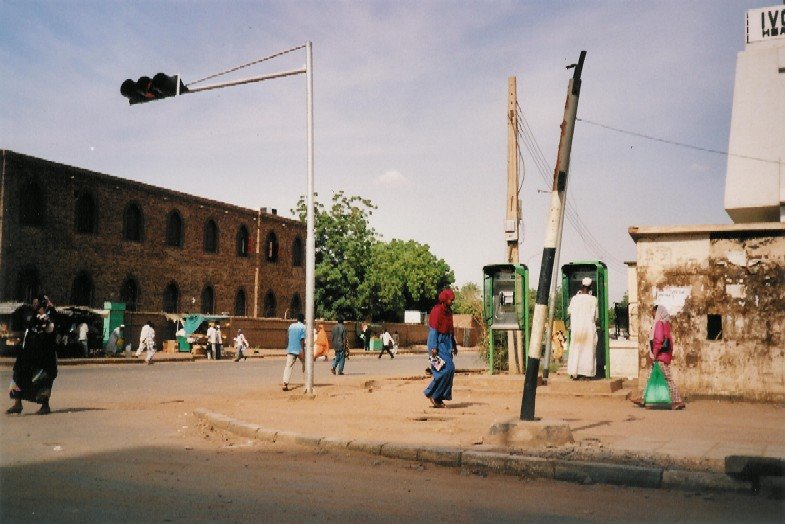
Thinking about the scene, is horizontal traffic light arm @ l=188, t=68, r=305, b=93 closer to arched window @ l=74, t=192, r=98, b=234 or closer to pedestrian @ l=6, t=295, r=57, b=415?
pedestrian @ l=6, t=295, r=57, b=415

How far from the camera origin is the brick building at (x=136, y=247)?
36.8 m

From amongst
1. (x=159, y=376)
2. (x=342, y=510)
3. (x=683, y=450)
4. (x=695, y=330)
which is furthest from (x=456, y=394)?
(x=159, y=376)

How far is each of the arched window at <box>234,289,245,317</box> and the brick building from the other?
0.07 m

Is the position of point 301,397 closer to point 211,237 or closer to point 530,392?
point 530,392

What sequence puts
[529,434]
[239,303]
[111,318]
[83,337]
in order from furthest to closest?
[239,303] < [111,318] < [83,337] < [529,434]

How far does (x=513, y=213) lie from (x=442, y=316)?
21.9ft

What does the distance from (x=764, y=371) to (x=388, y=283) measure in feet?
216

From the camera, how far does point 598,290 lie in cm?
1655

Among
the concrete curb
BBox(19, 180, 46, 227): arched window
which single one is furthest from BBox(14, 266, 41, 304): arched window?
the concrete curb

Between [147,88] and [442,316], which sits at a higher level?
[147,88]

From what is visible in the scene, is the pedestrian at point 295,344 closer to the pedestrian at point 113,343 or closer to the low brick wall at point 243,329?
the pedestrian at point 113,343

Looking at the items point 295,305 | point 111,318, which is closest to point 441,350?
point 111,318

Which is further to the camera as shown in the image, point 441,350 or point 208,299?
point 208,299

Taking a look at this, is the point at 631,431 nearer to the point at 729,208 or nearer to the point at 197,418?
the point at 197,418
